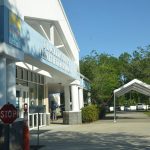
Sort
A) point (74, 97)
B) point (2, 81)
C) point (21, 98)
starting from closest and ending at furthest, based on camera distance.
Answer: point (2, 81)
point (21, 98)
point (74, 97)

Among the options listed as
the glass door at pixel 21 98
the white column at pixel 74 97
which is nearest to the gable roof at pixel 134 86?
the white column at pixel 74 97

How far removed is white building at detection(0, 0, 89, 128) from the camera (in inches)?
528

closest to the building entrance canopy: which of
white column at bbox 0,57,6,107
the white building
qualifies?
the white building

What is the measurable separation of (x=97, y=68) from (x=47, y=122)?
16.0 meters

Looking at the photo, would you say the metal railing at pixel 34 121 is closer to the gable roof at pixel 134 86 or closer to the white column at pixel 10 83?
the gable roof at pixel 134 86

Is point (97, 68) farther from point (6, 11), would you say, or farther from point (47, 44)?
point (6, 11)

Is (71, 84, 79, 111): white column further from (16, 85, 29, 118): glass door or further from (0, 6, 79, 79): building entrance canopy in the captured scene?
(0, 6, 79, 79): building entrance canopy

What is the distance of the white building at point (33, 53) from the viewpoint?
13.4 meters

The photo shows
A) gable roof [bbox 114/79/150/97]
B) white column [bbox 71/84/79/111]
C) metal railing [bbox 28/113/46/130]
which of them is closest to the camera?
metal railing [bbox 28/113/46/130]

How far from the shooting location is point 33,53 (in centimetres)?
1634

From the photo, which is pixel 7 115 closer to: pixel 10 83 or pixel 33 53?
pixel 10 83

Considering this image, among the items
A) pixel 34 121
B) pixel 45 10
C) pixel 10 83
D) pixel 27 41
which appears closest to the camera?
pixel 10 83

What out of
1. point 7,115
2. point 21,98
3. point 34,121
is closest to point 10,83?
point 7,115

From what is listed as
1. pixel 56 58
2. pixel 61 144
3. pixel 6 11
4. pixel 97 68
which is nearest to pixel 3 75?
pixel 6 11
